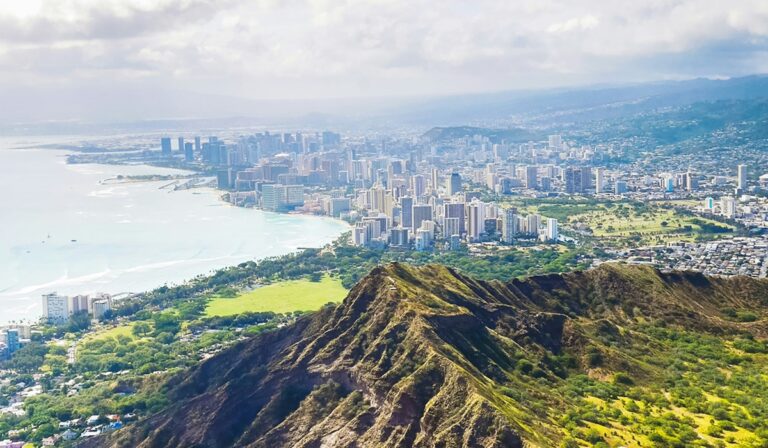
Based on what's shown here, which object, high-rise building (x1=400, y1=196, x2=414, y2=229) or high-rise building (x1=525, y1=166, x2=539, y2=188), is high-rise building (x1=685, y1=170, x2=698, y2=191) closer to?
high-rise building (x1=525, y1=166, x2=539, y2=188)

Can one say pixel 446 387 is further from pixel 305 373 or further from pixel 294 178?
pixel 294 178

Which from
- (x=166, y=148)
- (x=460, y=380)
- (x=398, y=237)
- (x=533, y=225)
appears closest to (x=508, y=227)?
(x=533, y=225)

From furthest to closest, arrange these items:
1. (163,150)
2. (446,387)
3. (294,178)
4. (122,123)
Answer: (122,123) < (163,150) < (294,178) < (446,387)

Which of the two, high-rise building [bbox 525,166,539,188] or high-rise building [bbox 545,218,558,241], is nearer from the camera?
high-rise building [bbox 545,218,558,241]

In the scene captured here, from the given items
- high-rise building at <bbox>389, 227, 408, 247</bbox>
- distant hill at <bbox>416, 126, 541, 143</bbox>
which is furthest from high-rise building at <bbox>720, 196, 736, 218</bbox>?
distant hill at <bbox>416, 126, 541, 143</bbox>

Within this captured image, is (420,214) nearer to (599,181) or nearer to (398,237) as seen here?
(398,237)

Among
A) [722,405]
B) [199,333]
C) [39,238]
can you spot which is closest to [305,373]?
[722,405]

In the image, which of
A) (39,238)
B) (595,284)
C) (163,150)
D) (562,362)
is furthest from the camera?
(163,150)
